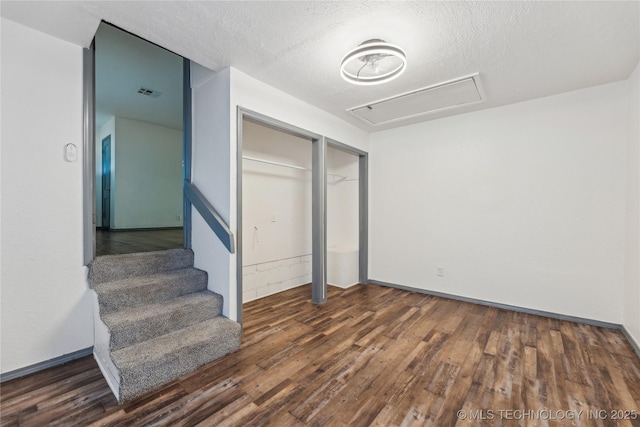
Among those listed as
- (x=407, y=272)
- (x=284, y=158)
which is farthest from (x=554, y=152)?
(x=284, y=158)

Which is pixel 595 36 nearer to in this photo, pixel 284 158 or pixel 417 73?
pixel 417 73

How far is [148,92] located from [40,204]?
343 cm

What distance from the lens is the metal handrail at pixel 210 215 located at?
8.03ft

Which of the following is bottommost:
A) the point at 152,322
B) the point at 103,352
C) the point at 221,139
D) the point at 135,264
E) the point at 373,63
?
the point at 103,352

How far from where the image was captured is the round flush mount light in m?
2.05

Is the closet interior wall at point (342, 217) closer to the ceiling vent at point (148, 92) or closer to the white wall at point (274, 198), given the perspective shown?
the white wall at point (274, 198)

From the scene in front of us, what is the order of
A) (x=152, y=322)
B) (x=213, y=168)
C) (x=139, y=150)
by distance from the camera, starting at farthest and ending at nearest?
(x=139, y=150) < (x=213, y=168) < (x=152, y=322)

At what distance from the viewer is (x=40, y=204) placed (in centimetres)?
214

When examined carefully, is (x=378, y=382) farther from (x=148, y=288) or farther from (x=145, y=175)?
(x=145, y=175)

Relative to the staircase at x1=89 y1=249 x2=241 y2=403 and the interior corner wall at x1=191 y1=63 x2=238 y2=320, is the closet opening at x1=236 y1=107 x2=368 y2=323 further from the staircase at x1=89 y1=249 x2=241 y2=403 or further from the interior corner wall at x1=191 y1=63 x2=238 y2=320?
the staircase at x1=89 y1=249 x2=241 y2=403

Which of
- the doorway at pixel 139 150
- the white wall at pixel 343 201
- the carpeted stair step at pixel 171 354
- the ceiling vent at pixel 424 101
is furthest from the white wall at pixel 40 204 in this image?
the white wall at pixel 343 201

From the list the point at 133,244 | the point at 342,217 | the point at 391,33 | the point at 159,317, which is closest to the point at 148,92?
the point at 133,244

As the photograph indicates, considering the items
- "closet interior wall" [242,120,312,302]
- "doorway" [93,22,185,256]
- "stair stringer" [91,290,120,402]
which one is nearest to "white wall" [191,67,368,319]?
"closet interior wall" [242,120,312,302]

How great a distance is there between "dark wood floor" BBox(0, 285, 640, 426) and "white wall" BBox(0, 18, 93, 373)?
312mm
